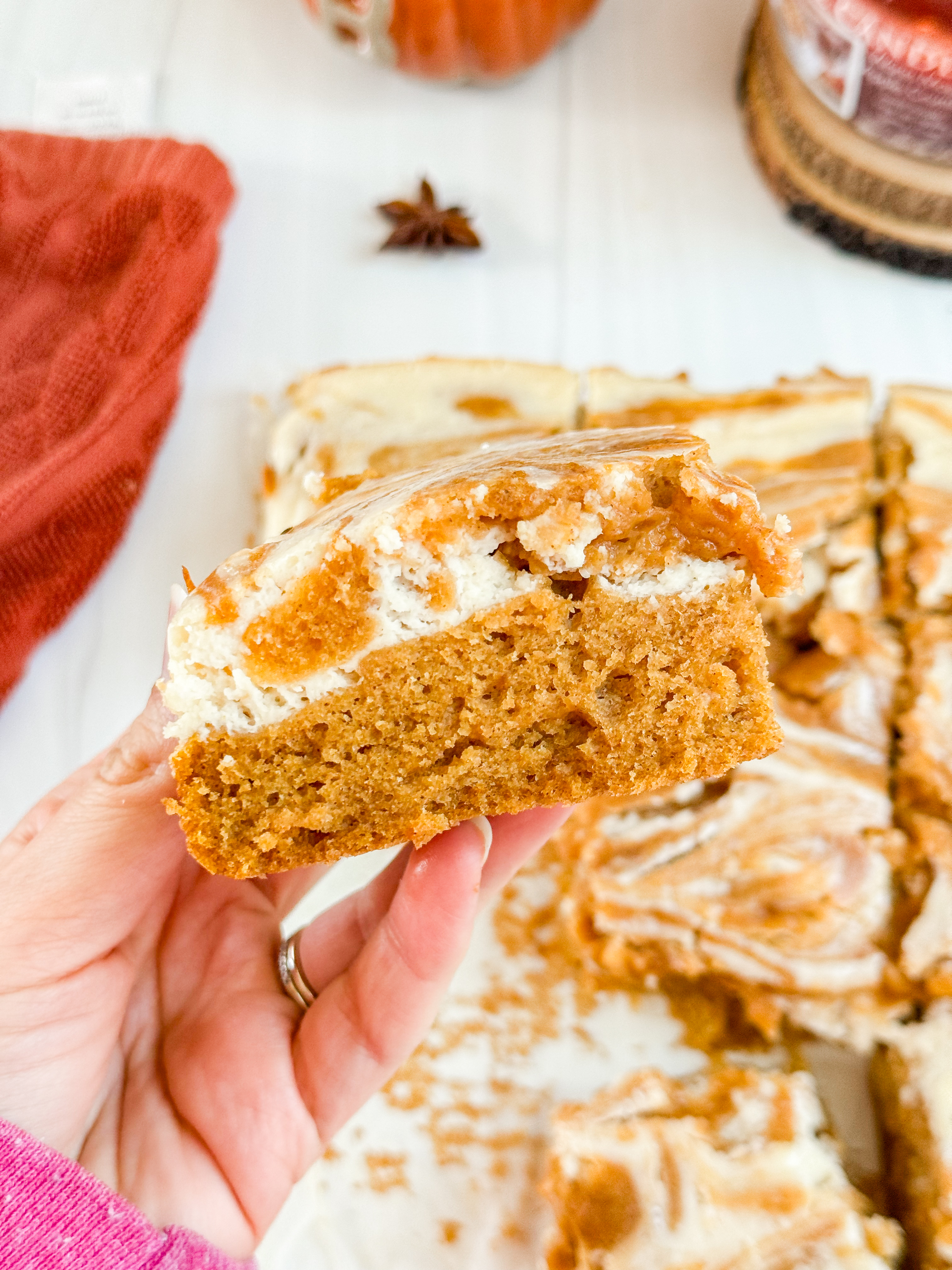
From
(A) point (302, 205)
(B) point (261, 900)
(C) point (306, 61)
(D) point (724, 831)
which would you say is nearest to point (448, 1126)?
(B) point (261, 900)

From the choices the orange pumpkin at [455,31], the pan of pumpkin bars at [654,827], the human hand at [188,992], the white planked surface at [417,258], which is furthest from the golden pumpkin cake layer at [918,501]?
the orange pumpkin at [455,31]

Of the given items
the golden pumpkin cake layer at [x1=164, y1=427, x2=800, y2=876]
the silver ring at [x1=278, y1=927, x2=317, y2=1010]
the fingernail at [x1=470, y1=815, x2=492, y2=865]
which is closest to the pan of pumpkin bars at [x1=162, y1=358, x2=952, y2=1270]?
the golden pumpkin cake layer at [x1=164, y1=427, x2=800, y2=876]

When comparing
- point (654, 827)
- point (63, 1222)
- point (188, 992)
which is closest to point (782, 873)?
point (654, 827)

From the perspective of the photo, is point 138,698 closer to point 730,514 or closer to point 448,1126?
point 448,1126

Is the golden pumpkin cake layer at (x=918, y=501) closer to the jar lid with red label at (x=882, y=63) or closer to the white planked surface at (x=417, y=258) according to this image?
the white planked surface at (x=417, y=258)

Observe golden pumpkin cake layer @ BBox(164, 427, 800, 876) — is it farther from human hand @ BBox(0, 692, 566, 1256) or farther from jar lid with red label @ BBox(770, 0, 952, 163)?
jar lid with red label @ BBox(770, 0, 952, 163)

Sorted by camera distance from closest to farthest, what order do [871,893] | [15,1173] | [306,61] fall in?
1. [15,1173]
2. [871,893]
3. [306,61]

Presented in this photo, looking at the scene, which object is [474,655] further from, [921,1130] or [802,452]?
[921,1130]

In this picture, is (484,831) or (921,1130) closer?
(484,831)
